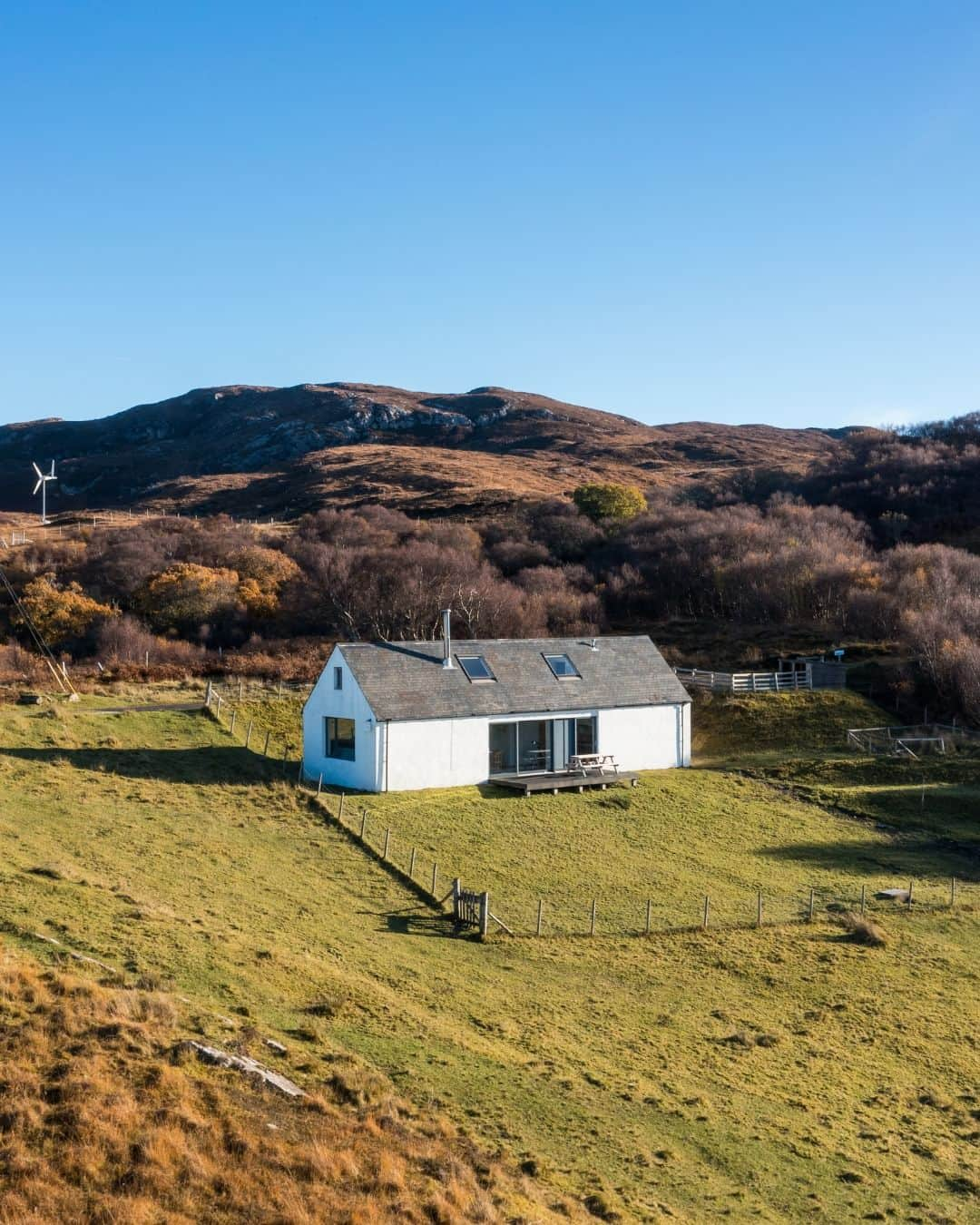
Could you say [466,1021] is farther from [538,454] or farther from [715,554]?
[538,454]

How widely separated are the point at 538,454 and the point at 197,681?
4828 inches

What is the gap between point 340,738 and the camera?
128 ft

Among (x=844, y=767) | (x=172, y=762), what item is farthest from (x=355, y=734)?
(x=844, y=767)

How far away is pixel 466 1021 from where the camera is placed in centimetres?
1888

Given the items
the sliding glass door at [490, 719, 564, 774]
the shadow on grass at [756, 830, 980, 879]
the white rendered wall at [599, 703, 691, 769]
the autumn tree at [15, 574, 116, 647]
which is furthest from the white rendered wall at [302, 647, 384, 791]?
the autumn tree at [15, 574, 116, 647]

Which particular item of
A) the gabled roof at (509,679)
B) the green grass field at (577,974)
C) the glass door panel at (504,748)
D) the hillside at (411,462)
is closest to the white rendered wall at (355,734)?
the gabled roof at (509,679)

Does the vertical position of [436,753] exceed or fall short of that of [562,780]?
it exceeds it

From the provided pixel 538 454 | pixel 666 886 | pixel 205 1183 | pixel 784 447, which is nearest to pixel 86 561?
pixel 666 886

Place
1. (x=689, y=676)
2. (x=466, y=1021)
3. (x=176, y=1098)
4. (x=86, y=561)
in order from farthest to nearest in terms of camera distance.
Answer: (x=86, y=561) < (x=689, y=676) < (x=466, y=1021) < (x=176, y=1098)

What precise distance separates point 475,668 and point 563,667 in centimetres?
398

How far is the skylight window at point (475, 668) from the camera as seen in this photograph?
4112 centimetres

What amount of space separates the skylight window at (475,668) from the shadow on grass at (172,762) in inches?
289

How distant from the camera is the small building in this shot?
38.0m

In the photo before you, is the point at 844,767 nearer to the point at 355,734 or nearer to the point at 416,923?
the point at 355,734
